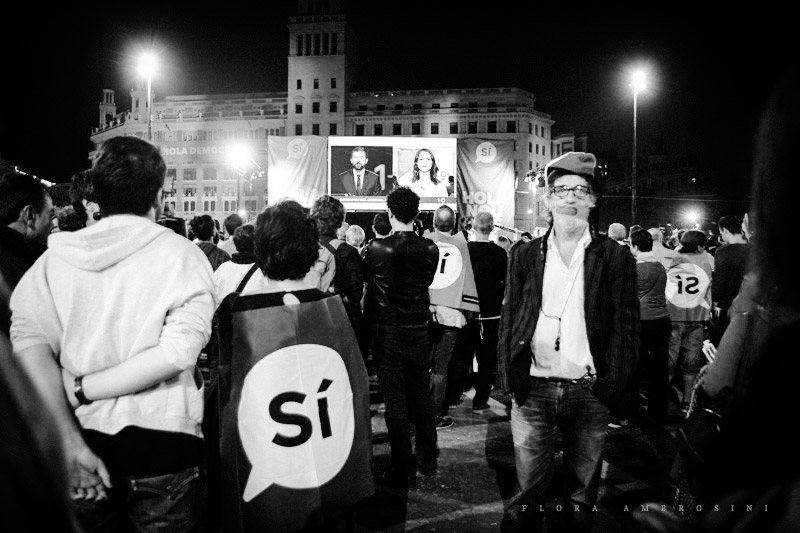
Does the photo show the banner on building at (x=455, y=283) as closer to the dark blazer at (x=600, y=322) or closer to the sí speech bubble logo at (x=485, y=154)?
the dark blazer at (x=600, y=322)

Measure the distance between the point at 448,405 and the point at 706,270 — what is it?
12.8 feet

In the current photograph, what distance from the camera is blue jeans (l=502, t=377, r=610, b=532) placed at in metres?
3.05

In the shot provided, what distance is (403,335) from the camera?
477 cm

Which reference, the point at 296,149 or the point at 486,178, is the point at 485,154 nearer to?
the point at 486,178

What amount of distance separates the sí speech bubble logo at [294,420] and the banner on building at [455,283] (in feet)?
12.2

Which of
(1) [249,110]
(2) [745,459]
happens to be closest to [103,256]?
(2) [745,459]

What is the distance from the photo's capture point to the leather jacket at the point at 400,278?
4.80m

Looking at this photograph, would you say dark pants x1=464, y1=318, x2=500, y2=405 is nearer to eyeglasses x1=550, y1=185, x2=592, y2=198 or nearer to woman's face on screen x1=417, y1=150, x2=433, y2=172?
eyeglasses x1=550, y1=185, x2=592, y2=198

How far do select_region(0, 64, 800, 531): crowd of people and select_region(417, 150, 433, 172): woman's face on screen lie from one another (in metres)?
9.00

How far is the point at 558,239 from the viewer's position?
10.9 ft

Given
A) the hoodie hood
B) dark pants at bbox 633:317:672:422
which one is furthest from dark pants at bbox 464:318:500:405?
the hoodie hood

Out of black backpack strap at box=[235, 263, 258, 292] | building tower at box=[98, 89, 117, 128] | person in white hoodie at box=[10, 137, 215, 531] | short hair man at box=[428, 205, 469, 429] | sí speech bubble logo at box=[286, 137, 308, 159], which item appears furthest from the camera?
building tower at box=[98, 89, 117, 128]

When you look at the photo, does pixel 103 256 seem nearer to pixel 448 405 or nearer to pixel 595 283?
pixel 595 283

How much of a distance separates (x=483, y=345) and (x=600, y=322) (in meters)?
4.43
